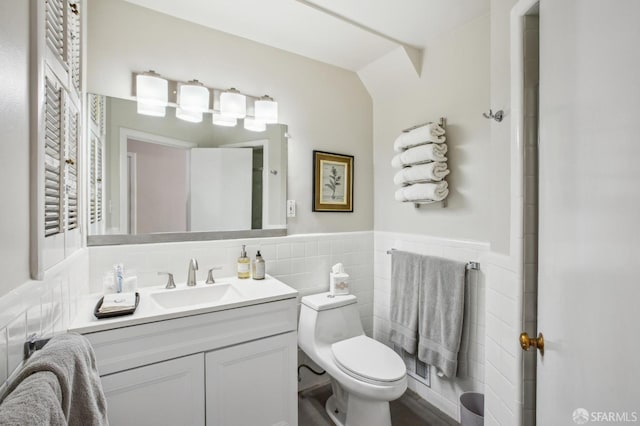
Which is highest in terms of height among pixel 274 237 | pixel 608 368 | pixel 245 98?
pixel 245 98

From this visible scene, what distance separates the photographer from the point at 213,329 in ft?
4.37

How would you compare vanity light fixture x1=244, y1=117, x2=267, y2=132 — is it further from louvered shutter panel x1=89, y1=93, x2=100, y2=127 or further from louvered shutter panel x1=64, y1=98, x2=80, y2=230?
louvered shutter panel x1=64, y1=98, x2=80, y2=230

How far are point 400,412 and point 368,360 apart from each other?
593 mm

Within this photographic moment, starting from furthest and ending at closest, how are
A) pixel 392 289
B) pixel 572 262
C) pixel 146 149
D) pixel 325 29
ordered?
pixel 392 289
pixel 325 29
pixel 146 149
pixel 572 262

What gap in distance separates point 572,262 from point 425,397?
173cm

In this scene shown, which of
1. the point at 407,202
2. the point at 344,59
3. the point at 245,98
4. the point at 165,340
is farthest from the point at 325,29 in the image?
the point at 165,340

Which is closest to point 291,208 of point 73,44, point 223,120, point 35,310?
point 223,120

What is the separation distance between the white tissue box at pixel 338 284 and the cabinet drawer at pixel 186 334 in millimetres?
550

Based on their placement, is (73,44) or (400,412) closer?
(73,44)

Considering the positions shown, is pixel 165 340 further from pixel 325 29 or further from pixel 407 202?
pixel 325 29

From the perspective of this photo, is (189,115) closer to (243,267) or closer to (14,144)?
(243,267)

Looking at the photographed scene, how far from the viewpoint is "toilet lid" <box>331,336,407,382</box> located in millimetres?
1517

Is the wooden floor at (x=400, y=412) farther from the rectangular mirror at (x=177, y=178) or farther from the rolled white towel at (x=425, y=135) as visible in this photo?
the rolled white towel at (x=425, y=135)

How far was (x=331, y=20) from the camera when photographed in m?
1.72
